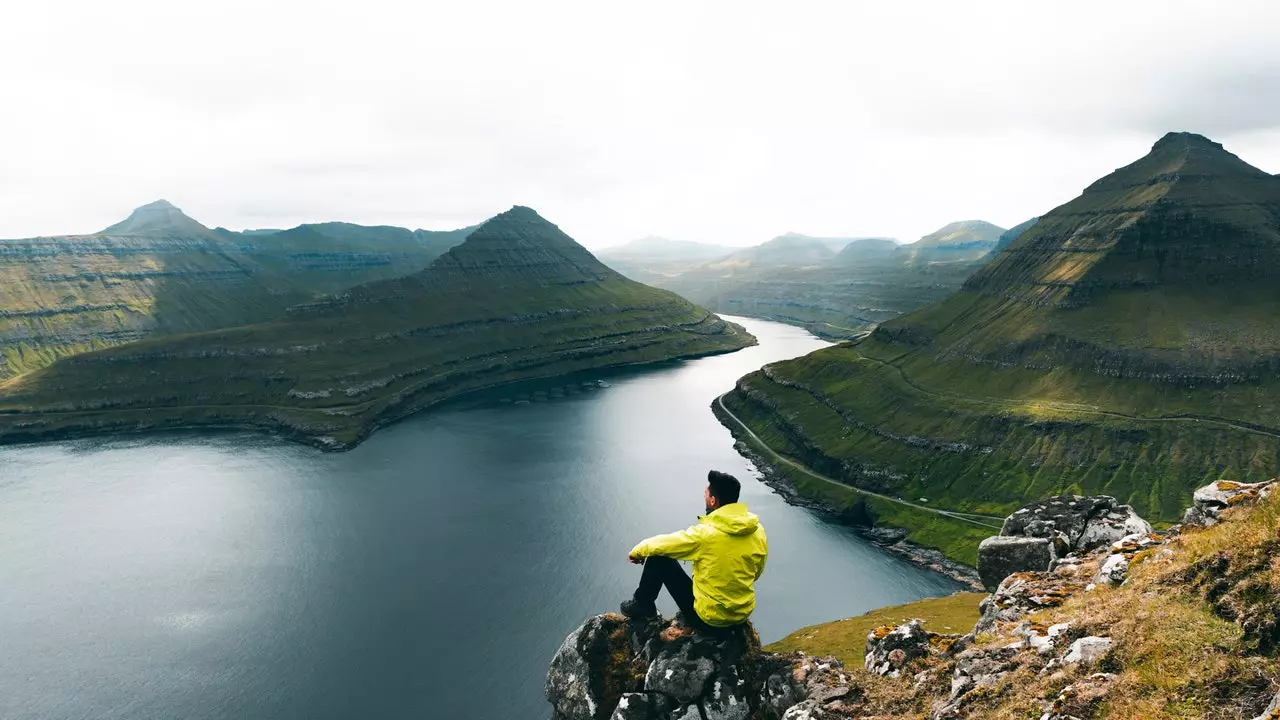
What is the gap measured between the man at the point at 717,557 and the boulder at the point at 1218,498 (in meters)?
19.5

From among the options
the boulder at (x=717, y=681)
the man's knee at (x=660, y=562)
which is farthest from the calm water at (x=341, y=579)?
the man's knee at (x=660, y=562)

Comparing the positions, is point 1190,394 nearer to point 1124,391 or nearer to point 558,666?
point 1124,391

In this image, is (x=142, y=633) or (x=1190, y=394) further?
(x=1190, y=394)

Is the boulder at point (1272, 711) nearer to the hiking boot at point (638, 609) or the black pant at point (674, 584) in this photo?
the black pant at point (674, 584)

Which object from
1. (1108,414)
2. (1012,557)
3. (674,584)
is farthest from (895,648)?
(1108,414)

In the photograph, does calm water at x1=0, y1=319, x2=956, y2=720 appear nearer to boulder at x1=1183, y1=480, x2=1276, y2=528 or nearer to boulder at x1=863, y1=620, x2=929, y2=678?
boulder at x1=863, y1=620, x2=929, y2=678

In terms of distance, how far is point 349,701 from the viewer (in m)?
86.9

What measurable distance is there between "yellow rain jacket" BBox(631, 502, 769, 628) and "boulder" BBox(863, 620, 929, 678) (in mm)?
7685

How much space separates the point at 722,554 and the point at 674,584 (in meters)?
3.17

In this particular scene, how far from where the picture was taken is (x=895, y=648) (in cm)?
2711

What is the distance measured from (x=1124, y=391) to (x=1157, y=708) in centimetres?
19321

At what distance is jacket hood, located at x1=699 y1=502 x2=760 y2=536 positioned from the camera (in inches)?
885

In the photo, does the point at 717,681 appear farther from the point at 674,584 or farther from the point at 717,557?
the point at 717,557

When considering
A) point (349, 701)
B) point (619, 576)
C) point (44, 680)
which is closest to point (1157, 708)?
point (349, 701)
